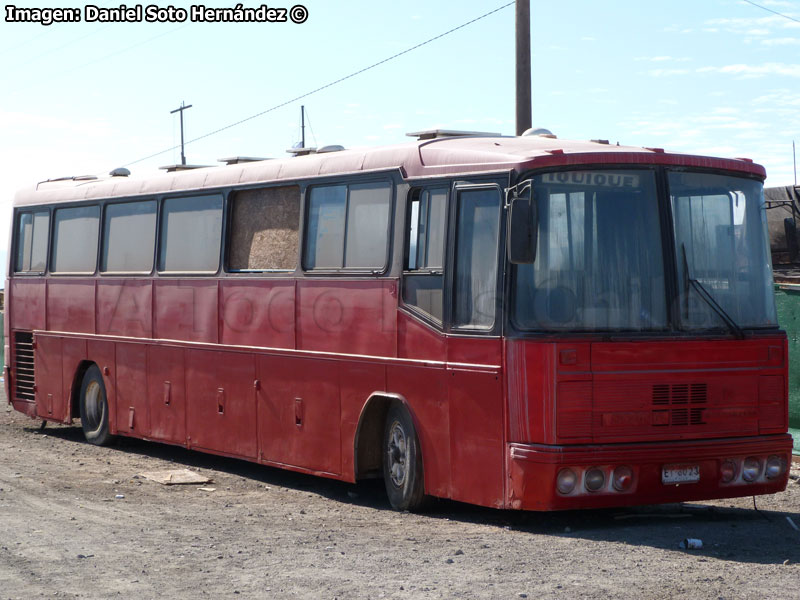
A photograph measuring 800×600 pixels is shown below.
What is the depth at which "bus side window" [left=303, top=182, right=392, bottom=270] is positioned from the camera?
11.6 meters

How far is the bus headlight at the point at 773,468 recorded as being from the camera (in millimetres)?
10461

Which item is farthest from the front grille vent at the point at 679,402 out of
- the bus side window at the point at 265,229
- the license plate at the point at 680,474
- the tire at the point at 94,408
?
the tire at the point at 94,408

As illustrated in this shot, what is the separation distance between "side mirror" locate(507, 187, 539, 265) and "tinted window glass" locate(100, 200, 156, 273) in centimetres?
709

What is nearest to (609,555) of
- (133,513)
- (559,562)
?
(559,562)

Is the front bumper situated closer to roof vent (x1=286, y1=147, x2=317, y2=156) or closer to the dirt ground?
the dirt ground

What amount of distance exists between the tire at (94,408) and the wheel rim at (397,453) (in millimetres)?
6440

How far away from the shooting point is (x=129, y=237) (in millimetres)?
16219

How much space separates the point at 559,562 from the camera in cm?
866

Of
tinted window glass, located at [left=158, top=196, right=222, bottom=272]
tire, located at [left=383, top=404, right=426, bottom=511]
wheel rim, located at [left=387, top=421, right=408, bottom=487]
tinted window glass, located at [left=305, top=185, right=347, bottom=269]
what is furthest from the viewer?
tinted window glass, located at [left=158, top=196, right=222, bottom=272]

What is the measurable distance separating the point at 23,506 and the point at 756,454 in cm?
614

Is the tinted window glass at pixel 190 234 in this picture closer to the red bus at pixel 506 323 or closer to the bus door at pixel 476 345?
the red bus at pixel 506 323

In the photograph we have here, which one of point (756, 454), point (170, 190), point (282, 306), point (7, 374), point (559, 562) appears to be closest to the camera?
point (559, 562)

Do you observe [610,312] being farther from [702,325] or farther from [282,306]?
[282,306]

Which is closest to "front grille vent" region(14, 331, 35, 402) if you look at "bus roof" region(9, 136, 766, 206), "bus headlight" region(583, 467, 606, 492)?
"bus roof" region(9, 136, 766, 206)
